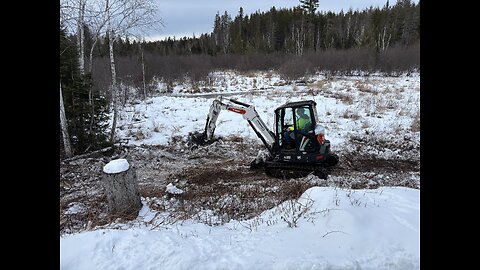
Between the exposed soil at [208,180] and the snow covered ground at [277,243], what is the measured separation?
1131 millimetres

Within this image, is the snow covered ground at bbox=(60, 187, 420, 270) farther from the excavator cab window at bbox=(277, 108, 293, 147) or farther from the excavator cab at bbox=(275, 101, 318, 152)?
the excavator cab window at bbox=(277, 108, 293, 147)

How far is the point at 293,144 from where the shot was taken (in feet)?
25.9

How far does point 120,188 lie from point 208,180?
3106 millimetres

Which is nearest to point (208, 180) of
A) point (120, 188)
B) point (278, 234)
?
point (120, 188)

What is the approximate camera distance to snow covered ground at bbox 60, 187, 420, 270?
10.1ft

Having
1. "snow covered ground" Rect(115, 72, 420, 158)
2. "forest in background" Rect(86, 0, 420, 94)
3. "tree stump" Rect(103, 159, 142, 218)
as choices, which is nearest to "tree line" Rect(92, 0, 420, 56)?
"forest in background" Rect(86, 0, 420, 94)

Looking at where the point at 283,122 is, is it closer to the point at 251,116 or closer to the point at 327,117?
the point at 251,116

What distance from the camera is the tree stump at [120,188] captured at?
5066mm

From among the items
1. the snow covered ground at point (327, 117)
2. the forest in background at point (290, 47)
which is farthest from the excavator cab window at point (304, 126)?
the forest in background at point (290, 47)

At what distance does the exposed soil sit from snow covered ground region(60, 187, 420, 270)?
1131 millimetres
